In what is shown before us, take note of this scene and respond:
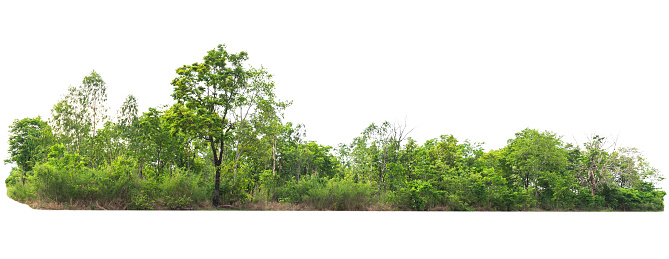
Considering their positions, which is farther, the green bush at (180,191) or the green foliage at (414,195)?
the green foliage at (414,195)

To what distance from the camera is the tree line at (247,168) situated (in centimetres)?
1805

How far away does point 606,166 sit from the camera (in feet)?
90.8

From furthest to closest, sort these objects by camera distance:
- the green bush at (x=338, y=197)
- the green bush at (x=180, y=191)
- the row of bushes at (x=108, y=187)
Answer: the green bush at (x=338, y=197), the green bush at (x=180, y=191), the row of bushes at (x=108, y=187)

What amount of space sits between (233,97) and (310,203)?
760 cm

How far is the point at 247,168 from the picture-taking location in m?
22.3

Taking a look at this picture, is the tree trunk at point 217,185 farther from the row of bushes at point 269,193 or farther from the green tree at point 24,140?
the green tree at point 24,140

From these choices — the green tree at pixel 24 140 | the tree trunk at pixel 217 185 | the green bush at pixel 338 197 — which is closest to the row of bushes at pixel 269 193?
the green bush at pixel 338 197

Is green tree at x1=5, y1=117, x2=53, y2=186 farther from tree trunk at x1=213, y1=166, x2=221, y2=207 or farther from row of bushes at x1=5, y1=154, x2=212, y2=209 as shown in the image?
tree trunk at x1=213, y1=166, x2=221, y2=207

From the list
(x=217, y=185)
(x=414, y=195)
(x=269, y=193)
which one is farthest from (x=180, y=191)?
(x=414, y=195)

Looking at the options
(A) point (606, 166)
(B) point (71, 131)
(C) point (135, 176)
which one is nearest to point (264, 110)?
(C) point (135, 176)

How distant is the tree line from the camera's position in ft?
59.2

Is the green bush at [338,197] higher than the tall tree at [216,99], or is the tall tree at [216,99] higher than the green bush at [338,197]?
the tall tree at [216,99]

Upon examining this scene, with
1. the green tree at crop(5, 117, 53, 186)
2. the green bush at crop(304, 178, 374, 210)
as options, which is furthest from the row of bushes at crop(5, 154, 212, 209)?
the green tree at crop(5, 117, 53, 186)

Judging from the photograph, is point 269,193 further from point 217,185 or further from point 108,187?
point 108,187
